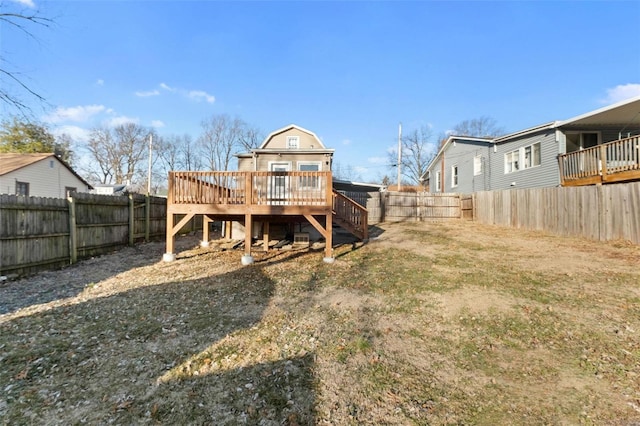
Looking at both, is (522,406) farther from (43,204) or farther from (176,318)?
(43,204)

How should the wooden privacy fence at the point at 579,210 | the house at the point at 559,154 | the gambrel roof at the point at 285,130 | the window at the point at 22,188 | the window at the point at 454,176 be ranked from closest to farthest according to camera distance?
the wooden privacy fence at the point at 579,210, the house at the point at 559,154, the window at the point at 22,188, the gambrel roof at the point at 285,130, the window at the point at 454,176

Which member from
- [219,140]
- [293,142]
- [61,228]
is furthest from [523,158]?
[219,140]

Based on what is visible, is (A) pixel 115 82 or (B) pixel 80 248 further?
(A) pixel 115 82

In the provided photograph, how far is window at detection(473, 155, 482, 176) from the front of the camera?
18547mm

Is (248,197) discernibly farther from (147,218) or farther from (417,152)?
(417,152)

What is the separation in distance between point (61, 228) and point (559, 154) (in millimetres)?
19010

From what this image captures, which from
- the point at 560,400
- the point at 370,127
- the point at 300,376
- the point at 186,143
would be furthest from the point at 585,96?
the point at 186,143

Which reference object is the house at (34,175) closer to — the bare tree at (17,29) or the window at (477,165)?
the bare tree at (17,29)

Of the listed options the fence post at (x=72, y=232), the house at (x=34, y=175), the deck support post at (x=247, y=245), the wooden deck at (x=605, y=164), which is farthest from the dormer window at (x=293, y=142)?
the wooden deck at (x=605, y=164)

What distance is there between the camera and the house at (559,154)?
33.8 ft

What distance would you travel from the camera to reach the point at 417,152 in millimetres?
42656

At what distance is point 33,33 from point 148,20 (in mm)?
5066

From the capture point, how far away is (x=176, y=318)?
182 inches

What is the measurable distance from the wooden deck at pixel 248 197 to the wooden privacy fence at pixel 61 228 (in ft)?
8.18
